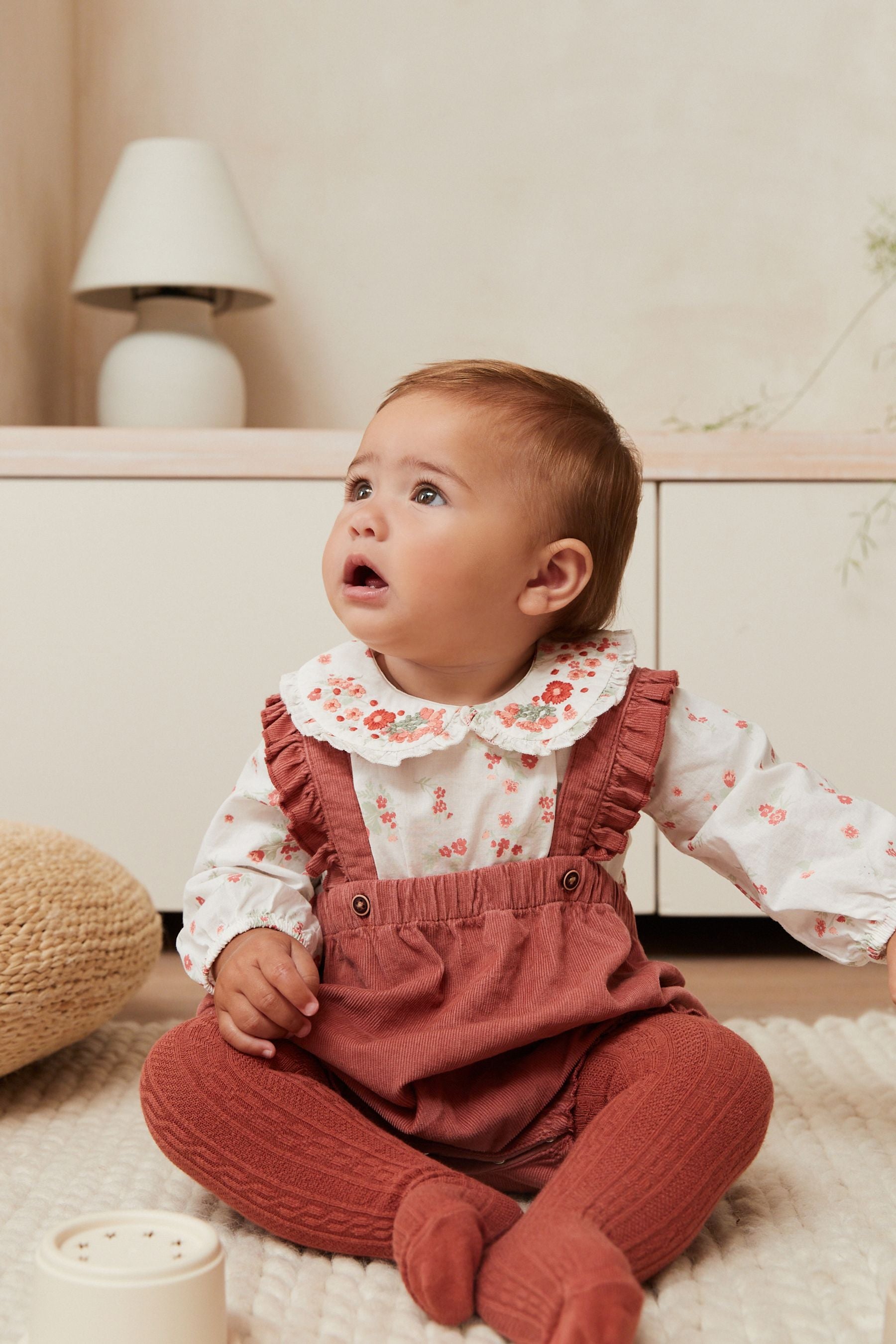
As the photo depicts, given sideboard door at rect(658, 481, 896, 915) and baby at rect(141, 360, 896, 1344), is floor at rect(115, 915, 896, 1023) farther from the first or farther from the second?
baby at rect(141, 360, 896, 1344)

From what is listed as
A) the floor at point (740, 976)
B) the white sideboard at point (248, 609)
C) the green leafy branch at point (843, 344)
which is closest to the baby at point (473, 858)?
the floor at point (740, 976)

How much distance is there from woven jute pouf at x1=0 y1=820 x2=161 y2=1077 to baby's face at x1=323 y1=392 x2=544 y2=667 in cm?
35

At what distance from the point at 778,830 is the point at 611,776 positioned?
110 mm

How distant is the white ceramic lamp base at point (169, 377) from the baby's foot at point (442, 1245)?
122 cm

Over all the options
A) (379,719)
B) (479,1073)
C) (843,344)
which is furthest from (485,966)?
(843,344)

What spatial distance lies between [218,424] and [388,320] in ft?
1.25

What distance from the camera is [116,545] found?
57.3 inches

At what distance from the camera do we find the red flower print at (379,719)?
0.84m

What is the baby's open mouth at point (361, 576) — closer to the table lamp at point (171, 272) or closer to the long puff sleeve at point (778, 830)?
the long puff sleeve at point (778, 830)

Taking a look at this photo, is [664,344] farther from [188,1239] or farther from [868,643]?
[188,1239]

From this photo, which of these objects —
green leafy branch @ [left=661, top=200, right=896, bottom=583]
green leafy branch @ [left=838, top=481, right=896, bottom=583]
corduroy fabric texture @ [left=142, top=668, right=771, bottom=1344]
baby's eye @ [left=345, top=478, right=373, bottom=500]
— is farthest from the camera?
green leafy branch @ [left=661, top=200, right=896, bottom=583]

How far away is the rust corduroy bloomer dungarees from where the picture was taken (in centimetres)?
78

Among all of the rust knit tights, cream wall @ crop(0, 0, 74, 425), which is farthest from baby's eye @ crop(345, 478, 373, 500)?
cream wall @ crop(0, 0, 74, 425)

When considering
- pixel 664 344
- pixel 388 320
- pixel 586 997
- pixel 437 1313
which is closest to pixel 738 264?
pixel 664 344
